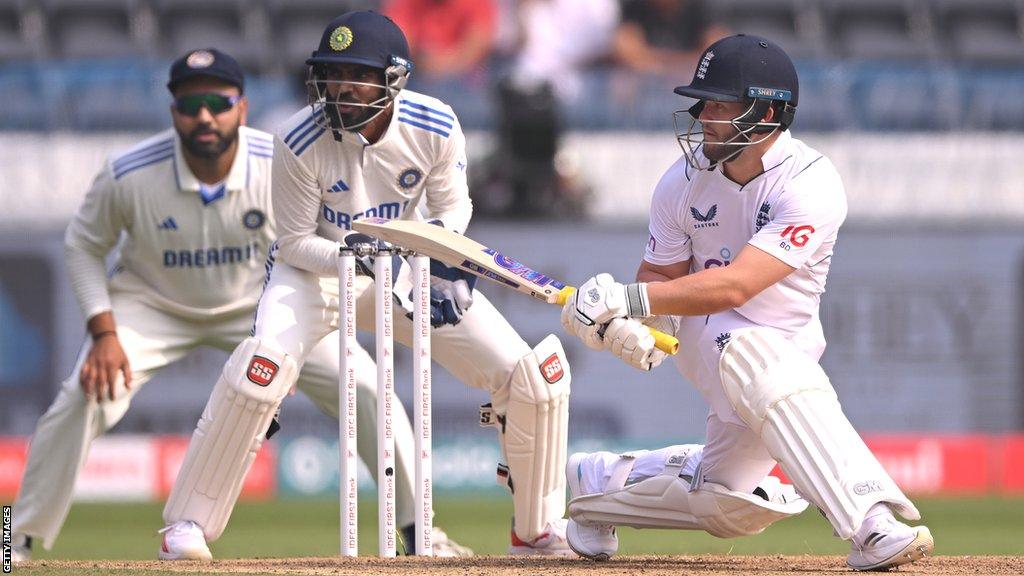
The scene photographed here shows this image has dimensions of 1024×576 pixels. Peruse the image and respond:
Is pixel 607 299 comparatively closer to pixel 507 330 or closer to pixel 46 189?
pixel 507 330

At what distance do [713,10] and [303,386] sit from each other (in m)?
8.29

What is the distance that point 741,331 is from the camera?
4301 mm

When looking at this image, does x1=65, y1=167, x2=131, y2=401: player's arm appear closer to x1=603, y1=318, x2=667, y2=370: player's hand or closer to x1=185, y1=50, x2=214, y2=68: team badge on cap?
x1=185, y1=50, x2=214, y2=68: team badge on cap

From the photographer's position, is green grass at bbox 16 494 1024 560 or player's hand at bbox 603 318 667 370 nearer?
player's hand at bbox 603 318 667 370

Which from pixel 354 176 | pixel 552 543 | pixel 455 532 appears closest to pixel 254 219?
pixel 354 176

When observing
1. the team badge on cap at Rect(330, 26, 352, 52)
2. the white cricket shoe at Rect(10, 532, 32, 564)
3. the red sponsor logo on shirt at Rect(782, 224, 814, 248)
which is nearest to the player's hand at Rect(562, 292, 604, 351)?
the red sponsor logo on shirt at Rect(782, 224, 814, 248)

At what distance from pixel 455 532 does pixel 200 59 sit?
3.44m

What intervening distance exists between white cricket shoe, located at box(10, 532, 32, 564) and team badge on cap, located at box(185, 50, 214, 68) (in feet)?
5.90

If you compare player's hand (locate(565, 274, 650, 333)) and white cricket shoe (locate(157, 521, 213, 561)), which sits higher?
player's hand (locate(565, 274, 650, 333))

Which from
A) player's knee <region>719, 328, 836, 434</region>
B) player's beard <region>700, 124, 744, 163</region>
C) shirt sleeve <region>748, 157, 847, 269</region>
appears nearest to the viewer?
player's knee <region>719, 328, 836, 434</region>

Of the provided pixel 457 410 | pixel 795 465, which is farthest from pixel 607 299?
pixel 457 410

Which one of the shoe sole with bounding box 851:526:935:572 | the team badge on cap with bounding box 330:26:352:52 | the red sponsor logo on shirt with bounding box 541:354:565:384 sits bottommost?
the shoe sole with bounding box 851:526:935:572

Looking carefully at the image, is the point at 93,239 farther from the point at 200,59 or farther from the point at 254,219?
the point at 200,59

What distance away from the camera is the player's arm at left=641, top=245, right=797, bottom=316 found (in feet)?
13.9
